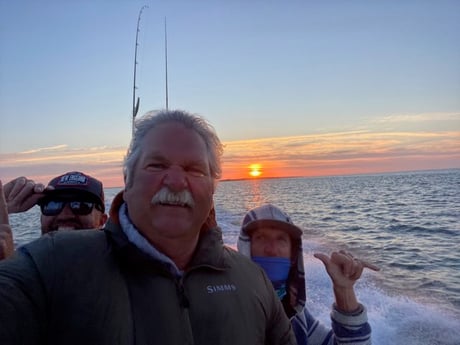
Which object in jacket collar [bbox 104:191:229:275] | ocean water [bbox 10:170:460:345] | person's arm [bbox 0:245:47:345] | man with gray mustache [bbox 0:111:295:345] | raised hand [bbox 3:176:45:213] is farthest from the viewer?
ocean water [bbox 10:170:460:345]

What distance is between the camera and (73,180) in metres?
3.52

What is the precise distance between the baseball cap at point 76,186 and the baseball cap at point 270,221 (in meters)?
1.39

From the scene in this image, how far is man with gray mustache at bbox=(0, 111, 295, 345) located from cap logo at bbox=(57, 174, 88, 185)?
1598 mm

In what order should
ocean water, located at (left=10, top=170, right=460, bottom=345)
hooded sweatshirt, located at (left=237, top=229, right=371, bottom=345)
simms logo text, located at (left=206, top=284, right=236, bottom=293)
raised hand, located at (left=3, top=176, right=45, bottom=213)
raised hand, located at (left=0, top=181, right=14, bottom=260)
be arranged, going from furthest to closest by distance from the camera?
ocean water, located at (left=10, top=170, right=460, bottom=345) → hooded sweatshirt, located at (left=237, top=229, right=371, bottom=345) → raised hand, located at (left=3, top=176, right=45, bottom=213) → simms logo text, located at (left=206, top=284, right=236, bottom=293) → raised hand, located at (left=0, top=181, right=14, bottom=260)

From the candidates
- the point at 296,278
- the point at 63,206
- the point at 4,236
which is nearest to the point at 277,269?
the point at 296,278

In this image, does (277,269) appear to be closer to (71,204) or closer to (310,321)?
(310,321)

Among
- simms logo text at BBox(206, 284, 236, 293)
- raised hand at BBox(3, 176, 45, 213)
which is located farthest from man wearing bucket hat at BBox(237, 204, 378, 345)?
Answer: raised hand at BBox(3, 176, 45, 213)

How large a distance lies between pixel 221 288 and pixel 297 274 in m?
1.56

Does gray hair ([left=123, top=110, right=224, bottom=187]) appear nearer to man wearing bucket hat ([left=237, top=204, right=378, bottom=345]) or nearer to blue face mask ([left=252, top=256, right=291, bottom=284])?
man wearing bucket hat ([left=237, top=204, right=378, bottom=345])

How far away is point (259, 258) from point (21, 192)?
188 centimetres

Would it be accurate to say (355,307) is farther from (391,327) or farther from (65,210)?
(391,327)

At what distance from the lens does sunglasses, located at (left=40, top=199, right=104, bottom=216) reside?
3408 millimetres

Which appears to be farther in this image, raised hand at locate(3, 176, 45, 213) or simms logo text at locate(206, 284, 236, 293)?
raised hand at locate(3, 176, 45, 213)

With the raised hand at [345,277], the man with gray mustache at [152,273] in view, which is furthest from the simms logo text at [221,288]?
the raised hand at [345,277]
